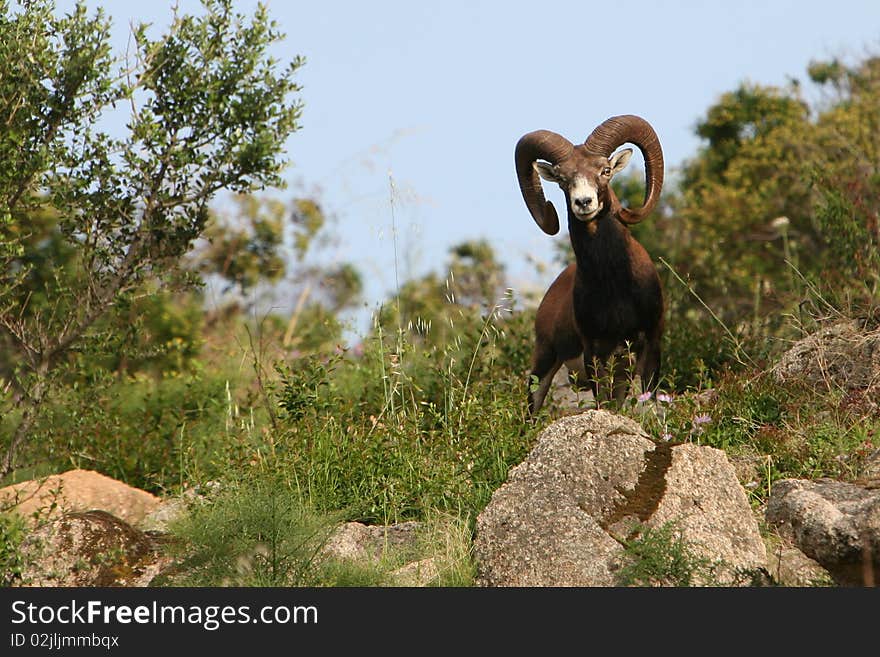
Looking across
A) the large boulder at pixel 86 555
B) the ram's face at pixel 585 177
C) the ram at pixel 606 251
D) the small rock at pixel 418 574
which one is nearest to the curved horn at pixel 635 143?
the ram at pixel 606 251

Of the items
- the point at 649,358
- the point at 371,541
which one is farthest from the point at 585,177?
the point at 371,541

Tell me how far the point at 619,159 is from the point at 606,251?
752 millimetres

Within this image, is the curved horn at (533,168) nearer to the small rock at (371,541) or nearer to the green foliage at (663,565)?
the small rock at (371,541)

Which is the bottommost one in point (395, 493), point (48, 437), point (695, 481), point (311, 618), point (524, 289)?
point (311, 618)

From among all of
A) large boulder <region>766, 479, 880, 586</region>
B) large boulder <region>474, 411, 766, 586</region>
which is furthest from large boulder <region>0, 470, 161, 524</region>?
large boulder <region>766, 479, 880, 586</region>

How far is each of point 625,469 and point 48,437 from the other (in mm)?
4712

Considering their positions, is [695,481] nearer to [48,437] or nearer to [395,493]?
[395,493]

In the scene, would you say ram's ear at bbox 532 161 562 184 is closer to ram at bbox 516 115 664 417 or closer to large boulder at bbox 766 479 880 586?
ram at bbox 516 115 664 417

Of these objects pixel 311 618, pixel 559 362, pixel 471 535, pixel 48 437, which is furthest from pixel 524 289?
pixel 311 618

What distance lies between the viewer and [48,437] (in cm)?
965

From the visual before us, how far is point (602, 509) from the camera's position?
651 centimetres

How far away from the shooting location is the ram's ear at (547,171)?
997 cm

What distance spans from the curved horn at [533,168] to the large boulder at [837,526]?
395 cm

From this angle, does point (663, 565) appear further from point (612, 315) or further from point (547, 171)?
point (547, 171)
